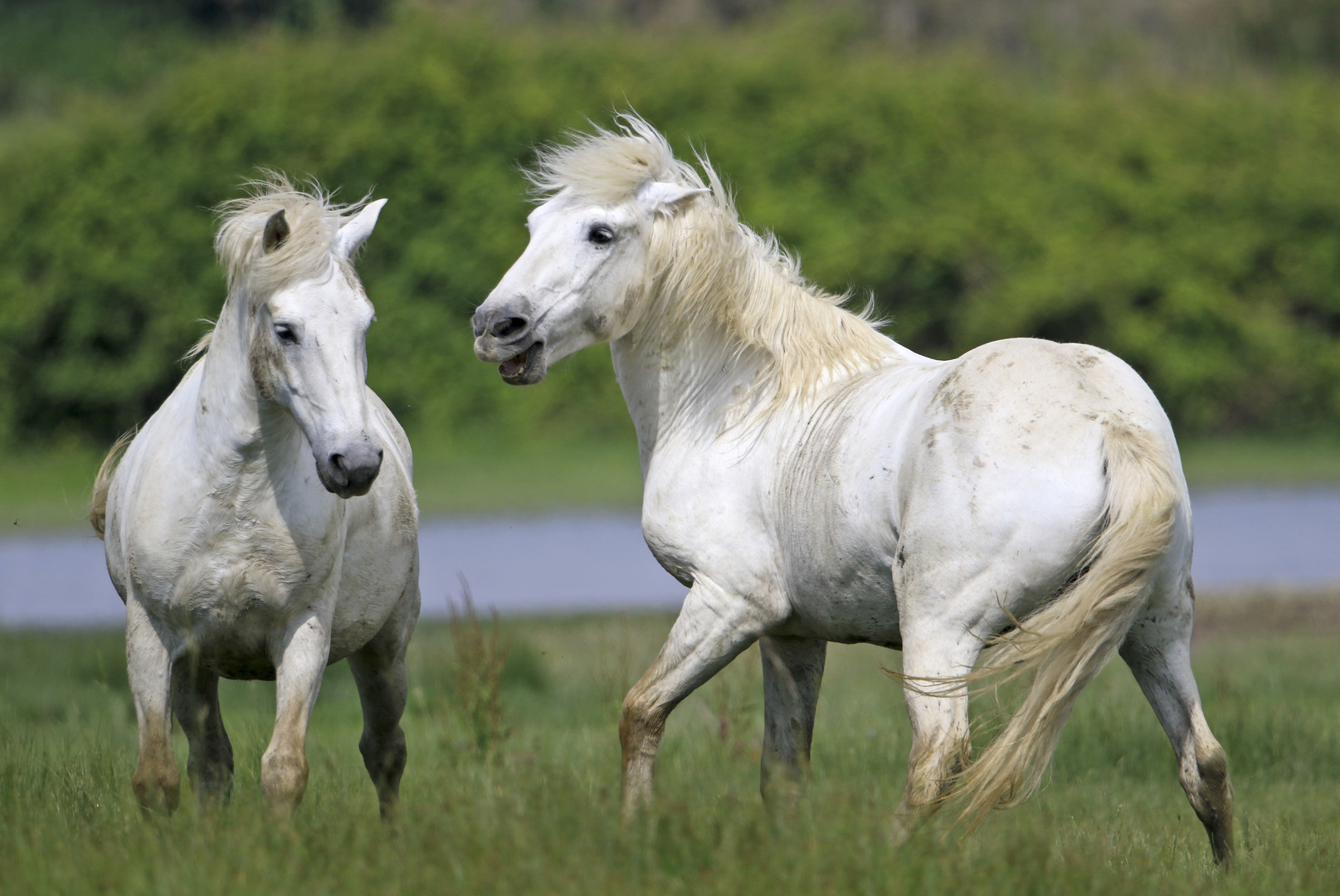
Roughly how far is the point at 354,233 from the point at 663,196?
3.28 feet

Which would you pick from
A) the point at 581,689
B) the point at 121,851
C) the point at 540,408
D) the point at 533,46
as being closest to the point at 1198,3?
the point at 533,46

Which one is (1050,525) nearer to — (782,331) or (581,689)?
(782,331)

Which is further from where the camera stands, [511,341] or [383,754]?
[383,754]

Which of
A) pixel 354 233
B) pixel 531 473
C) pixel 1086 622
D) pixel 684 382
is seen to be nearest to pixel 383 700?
pixel 684 382

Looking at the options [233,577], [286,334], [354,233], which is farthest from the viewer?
[354,233]

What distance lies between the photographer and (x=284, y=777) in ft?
12.9

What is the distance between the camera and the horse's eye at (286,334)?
3.84m

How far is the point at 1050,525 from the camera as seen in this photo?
10.9 feet

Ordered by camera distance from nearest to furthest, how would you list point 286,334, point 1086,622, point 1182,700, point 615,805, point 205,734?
point 1086,622 < point 615,805 < point 1182,700 < point 286,334 < point 205,734

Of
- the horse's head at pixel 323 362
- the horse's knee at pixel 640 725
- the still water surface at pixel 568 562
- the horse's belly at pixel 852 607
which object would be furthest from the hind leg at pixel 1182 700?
the still water surface at pixel 568 562

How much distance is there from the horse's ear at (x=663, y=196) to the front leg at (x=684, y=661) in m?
1.24

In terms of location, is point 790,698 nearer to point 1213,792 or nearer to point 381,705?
point 1213,792

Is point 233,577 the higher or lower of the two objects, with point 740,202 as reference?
lower

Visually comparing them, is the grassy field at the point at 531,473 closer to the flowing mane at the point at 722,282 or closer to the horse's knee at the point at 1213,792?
the flowing mane at the point at 722,282
